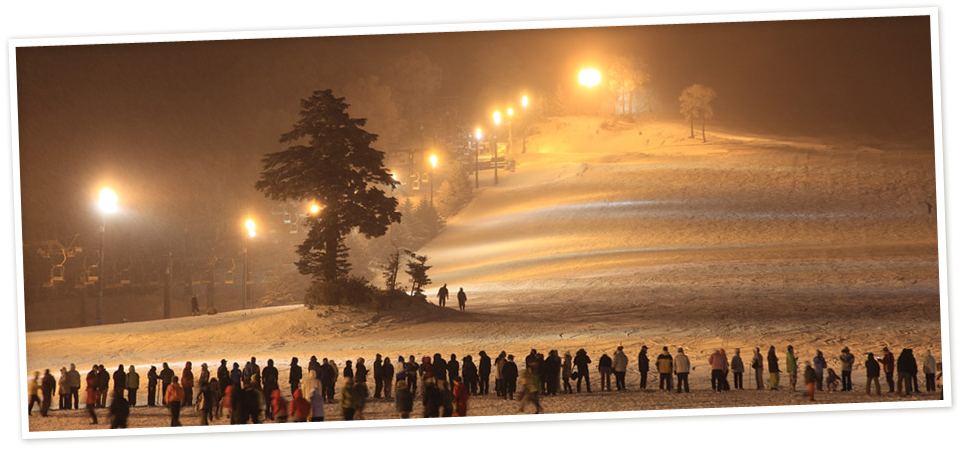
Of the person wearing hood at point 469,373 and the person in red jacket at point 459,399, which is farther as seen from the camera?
the person wearing hood at point 469,373

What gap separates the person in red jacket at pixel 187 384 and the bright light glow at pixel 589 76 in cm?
4630

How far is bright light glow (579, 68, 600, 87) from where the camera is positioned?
220 ft

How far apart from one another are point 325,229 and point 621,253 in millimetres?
14228

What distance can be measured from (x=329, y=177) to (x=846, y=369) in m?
15.6

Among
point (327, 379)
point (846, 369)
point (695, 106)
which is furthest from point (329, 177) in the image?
point (695, 106)

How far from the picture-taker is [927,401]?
21328 mm

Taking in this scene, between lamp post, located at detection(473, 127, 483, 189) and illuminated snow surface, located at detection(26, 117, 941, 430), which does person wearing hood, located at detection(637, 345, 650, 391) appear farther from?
lamp post, located at detection(473, 127, 483, 189)

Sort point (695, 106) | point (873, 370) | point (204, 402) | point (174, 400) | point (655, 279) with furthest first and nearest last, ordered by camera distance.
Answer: point (695, 106)
point (655, 279)
point (873, 370)
point (204, 402)
point (174, 400)

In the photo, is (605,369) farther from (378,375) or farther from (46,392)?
(46,392)

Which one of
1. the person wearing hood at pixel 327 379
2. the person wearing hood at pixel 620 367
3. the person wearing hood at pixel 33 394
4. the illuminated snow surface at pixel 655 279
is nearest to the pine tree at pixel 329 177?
the illuminated snow surface at pixel 655 279

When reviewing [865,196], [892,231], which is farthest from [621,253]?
[865,196]

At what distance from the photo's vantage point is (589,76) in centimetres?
6794

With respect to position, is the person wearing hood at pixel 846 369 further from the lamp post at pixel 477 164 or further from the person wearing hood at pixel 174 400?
the lamp post at pixel 477 164

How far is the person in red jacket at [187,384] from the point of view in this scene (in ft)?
72.7
